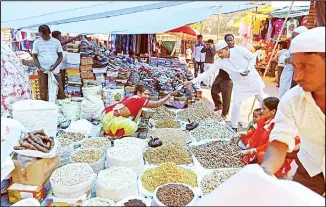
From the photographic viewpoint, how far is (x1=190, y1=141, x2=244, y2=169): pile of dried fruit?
2862 millimetres

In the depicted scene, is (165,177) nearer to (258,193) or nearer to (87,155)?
(87,155)

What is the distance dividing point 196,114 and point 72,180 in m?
2.54

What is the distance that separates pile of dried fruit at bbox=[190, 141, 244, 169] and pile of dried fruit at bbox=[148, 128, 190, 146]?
0.85 feet

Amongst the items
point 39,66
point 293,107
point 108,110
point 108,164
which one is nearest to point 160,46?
point 39,66

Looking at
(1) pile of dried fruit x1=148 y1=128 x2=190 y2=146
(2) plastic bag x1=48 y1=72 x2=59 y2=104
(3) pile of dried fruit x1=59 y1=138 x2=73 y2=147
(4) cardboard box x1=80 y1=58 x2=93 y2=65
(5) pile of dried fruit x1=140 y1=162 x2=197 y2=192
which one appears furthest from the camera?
(4) cardboard box x1=80 y1=58 x2=93 y2=65

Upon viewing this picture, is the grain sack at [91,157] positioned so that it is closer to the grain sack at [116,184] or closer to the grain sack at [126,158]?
the grain sack at [126,158]

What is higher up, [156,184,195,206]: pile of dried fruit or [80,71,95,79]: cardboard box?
[80,71,95,79]: cardboard box

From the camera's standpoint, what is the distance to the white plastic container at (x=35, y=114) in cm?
279

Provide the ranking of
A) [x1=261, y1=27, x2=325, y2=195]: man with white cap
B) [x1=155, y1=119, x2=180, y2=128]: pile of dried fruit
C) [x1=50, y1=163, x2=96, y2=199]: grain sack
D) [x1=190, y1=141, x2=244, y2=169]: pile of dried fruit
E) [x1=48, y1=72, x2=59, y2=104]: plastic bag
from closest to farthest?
[x1=261, y1=27, x2=325, y2=195]: man with white cap < [x1=50, y1=163, x2=96, y2=199]: grain sack < [x1=190, y1=141, x2=244, y2=169]: pile of dried fruit < [x1=155, y1=119, x2=180, y2=128]: pile of dried fruit < [x1=48, y1=72, x2=59, y2=104]: plastic bag

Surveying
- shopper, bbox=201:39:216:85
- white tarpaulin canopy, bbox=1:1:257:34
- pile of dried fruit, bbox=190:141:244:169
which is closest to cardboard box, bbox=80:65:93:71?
white tarpaulin canopy, bbox=1:1:257:34

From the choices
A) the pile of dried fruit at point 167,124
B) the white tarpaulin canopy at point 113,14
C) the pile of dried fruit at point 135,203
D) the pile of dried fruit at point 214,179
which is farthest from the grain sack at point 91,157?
the pile of dried fruit at point 167,124

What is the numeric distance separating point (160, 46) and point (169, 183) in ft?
35.5

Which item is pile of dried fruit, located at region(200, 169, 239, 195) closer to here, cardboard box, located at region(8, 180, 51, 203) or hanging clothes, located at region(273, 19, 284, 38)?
cardboard box, located at region(8, 180, 51, 203)

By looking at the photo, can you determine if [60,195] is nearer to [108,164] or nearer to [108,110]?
[108,164]
